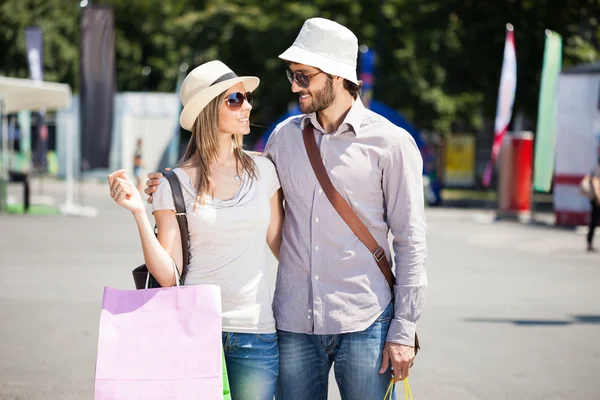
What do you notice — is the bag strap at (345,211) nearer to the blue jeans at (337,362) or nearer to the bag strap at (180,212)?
the blue jeans at (337,362)

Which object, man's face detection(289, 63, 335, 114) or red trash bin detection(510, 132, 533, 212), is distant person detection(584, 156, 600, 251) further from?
man's face detection(289, 63, 335, 114)

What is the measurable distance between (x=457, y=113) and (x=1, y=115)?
22459mm

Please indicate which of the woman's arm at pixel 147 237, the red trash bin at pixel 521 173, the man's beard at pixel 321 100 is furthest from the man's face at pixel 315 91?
the red trash bin at pixel 521 173

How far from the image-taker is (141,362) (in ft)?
10.1

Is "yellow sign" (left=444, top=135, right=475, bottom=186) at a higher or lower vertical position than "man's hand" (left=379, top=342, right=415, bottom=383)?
lower

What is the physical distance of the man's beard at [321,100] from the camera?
346 centimetres

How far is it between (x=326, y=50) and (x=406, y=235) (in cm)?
74

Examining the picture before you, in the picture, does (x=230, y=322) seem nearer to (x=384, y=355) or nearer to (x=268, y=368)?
(x=268, y=368)

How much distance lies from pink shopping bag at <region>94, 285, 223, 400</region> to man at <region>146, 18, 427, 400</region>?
1.37ft

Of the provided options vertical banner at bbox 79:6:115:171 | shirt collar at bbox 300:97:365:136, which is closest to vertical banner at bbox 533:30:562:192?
vertical banner at bbox 79:6:115:171

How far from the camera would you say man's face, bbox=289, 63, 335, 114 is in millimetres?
3467

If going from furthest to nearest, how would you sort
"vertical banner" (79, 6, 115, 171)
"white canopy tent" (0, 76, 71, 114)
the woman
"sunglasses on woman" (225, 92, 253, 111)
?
1. "white canopy tent" (0, 76, 71, 114)
2. "vertical banner" (79, 6, 115, 171)
3. "sunglasses on woman" (225, 92, 253, 111)
4. the woman

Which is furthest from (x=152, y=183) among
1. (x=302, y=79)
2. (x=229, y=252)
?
(x=302, y=79)

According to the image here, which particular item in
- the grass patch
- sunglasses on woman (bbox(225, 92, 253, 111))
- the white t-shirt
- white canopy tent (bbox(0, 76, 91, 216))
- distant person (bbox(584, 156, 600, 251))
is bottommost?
the grass patch
